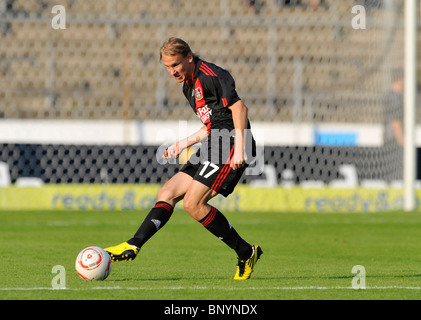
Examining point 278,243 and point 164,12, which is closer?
point 278,243

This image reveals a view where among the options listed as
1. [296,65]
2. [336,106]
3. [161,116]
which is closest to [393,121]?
[336,106]

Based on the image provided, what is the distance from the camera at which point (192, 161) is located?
19.4 ft

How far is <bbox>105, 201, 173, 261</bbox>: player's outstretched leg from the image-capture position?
552cm

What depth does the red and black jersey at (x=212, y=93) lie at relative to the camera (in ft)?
18.3

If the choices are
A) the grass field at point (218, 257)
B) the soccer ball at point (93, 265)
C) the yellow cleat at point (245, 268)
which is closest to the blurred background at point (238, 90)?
the grass field at point (218, 257)

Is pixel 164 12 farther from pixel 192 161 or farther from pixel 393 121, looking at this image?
pixel 192 161

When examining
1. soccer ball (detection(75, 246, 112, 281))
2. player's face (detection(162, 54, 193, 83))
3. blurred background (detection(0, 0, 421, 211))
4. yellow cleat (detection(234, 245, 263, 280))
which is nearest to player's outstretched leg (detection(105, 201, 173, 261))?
soccer ball (detection(75, 246, 112, 281))

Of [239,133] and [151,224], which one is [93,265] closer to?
[151,224]

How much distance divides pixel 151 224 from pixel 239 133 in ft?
3.04

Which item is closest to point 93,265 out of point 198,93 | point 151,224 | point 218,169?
point 151,224

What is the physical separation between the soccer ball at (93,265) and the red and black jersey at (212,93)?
1.27m

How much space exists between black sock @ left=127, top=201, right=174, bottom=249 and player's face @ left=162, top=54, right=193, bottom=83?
95 centimetres

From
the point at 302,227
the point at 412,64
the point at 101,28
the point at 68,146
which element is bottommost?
the point at 302,227

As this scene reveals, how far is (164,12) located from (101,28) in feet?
6.32
